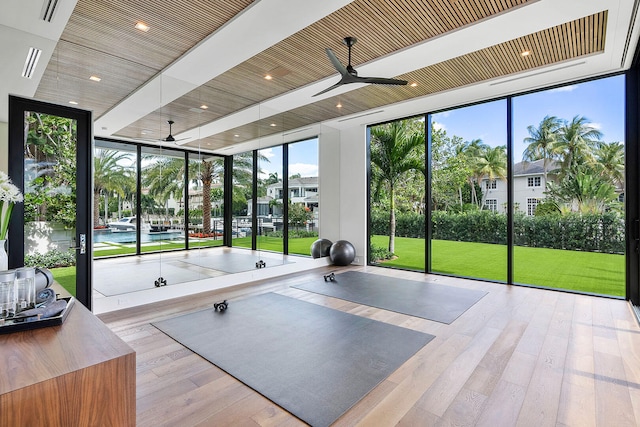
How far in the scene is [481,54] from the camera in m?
4.48

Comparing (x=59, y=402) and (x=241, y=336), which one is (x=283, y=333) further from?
(x=59, y=402)

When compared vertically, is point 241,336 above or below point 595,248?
below

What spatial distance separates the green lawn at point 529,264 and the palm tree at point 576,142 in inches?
62.8

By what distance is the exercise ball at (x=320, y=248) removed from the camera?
786cm

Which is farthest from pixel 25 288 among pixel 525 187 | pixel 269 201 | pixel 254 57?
pixel 525 187

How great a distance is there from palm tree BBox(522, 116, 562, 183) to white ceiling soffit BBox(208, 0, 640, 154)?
68 cm

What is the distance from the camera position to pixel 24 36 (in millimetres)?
3477

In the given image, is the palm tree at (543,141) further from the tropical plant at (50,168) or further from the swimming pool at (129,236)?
the tropical plant at (50,168)

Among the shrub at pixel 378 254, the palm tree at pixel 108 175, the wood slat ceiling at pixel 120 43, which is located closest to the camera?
the wood slat ceiling at pixel 120 43

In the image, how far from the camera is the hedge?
5.24 metres

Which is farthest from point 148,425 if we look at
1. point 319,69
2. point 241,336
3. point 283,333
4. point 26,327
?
point 319,69

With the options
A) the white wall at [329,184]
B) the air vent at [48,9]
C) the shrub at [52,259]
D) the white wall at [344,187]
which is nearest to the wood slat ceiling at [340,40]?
the air vent at [48,9]

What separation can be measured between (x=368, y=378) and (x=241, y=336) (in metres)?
1.55

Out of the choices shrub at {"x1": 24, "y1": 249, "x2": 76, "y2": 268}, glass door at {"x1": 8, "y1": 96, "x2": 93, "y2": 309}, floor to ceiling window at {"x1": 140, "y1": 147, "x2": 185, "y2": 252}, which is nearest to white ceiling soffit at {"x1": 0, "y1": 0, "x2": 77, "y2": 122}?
glass door at {"x1": 8, "y1": 96, "x2": 93, "y2": 309}
